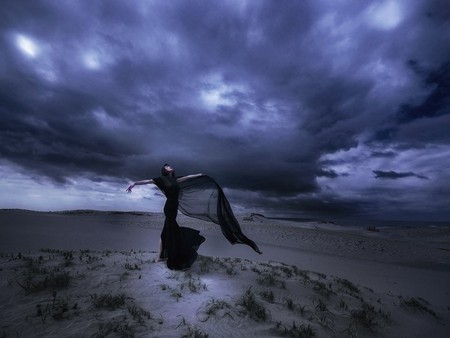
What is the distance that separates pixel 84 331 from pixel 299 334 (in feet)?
12.1

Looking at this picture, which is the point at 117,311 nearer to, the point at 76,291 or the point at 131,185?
the point at 76,291

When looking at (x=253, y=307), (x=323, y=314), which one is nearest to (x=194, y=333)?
(x=253, y=307)

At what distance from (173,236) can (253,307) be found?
11.2 feet

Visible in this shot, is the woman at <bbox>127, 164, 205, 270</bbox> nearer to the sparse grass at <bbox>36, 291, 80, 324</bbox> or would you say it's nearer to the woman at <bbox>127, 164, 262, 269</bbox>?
the woman at <bbox>127, 164, 262, 269</bbox>

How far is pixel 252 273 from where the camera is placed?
28.6ft

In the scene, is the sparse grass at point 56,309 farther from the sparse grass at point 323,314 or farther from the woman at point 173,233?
the sparse grass at point 323,314

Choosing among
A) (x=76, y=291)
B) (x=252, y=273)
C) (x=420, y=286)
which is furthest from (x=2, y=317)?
(x=420, y=286)

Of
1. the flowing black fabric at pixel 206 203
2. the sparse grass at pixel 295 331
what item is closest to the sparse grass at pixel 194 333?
the sparse grass at pixel 295 331

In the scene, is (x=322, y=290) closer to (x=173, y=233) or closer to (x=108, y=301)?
(x=173, y=233)

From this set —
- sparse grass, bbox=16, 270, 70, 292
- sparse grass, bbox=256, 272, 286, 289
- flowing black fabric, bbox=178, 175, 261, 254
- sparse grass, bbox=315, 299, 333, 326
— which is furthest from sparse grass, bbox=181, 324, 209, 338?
flowing black fabric, bbox=178, 175, 261, 254

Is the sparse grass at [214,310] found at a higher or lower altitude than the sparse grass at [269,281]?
lower

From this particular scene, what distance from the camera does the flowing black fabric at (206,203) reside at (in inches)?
357

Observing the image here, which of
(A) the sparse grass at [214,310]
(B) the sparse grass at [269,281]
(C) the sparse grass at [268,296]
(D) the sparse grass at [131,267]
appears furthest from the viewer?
(B) the sparse grass at [269,281]

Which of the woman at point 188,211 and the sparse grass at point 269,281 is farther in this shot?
the woman at point 188,211
